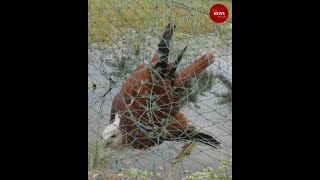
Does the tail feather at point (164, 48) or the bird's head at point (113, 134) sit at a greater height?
the tail feather at point (164, 48)

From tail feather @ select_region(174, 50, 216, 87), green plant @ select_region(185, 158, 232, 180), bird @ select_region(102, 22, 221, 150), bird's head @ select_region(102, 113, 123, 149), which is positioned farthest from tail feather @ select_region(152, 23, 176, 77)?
green plant @ select_region(185, 158, 232, 180)

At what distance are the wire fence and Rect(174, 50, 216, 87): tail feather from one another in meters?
0.02

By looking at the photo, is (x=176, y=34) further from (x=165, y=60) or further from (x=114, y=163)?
(x=114, y=163)

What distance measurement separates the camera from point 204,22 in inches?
118

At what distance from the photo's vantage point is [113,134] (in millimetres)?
3012

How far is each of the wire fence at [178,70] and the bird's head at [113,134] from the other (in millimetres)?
28

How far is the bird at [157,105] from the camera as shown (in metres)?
3.00

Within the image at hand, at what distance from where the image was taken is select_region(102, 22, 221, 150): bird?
3.00 meters

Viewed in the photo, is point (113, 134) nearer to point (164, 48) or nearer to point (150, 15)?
point (164, 48)

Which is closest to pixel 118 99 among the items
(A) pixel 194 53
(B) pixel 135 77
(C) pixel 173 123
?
(B) pixel 135 77

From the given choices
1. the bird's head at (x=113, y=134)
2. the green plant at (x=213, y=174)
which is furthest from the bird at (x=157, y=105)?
the green plant at (x=213, y=174)

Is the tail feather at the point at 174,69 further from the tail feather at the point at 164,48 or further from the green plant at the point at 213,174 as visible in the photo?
the green plant at the point at 213,174

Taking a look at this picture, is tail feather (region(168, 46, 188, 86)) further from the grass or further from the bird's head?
the bird's head

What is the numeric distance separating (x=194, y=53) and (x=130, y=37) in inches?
16.6
